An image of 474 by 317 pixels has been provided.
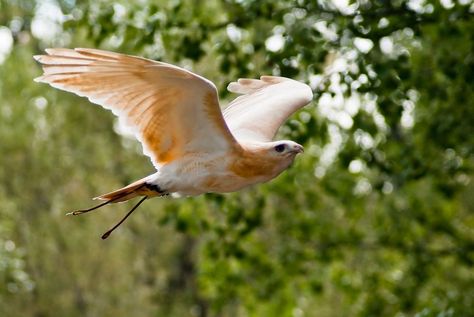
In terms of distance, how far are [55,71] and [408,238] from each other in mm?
7454

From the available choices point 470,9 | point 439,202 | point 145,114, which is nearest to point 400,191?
point 439,202

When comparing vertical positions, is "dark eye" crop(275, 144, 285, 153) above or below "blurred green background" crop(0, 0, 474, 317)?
above

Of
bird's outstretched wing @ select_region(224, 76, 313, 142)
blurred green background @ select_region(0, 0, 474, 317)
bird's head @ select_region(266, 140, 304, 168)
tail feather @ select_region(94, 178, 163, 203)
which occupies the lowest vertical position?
blurred green background @ select_region(0, 0, 474, 317)

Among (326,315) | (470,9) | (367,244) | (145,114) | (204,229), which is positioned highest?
(145,114)

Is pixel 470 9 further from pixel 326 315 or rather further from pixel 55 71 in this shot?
pixel 326 315

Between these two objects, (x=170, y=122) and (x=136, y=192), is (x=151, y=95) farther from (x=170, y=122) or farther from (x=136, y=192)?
(x=136, y=192)

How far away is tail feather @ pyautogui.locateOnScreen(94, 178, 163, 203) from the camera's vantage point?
6441mm

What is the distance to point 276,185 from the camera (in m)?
12.5

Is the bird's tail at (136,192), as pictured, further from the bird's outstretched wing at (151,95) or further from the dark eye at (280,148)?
the dark eye at (280,148)

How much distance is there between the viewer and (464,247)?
1266 cm

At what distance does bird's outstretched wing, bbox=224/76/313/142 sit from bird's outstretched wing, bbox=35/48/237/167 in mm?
495

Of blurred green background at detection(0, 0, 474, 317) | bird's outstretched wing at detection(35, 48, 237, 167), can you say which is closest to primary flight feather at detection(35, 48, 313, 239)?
bird's outstretched wing at detection(35, 48, 237, 167)

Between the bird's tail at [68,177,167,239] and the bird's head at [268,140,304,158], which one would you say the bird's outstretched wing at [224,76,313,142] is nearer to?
the bird's head at [268,140,304,158]

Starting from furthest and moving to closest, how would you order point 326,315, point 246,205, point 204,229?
point 326,315 < point 246,205 < point 204,229
